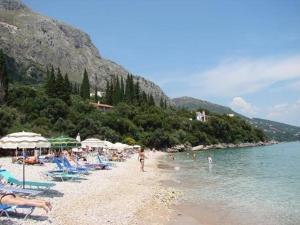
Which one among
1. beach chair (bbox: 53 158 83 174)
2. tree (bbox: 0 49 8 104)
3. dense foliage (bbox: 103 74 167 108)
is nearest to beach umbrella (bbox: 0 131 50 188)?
beach chair (bbox: 53 158 83 174)

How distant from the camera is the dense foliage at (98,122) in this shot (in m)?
64.1

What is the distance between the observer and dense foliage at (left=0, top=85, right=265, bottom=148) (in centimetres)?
6406

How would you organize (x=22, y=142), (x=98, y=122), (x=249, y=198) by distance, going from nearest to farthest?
(x=22, y=142), (x=249, y=198), (x=98, y=122)

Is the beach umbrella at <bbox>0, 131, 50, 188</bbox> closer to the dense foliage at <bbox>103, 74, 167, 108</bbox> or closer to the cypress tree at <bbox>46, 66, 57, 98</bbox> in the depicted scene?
the cypress tree at <bbox>46, 66, 57, 98</bbox>

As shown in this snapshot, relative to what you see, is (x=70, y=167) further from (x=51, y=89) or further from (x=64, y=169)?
(x=51, y=89)

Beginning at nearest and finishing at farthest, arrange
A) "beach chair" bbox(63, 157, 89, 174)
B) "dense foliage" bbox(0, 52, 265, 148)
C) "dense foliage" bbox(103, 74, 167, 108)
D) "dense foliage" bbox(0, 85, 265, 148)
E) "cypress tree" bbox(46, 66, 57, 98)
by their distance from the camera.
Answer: "beach chair" bbox(63, 157, 89, 174) < "dense foliage" bbox(0, 85, 265, 148) < "dense foliage" bbox(0, 52, 265, 148) < "cypress tree" bbox(46, 66, 57, 98) < "dense foliage" bbox(103, 74, 167, 108)

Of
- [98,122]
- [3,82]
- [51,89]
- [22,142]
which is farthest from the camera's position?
[51,89]

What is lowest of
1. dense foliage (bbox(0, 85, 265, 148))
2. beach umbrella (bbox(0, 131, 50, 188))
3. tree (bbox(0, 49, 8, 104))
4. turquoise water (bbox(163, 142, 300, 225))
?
turquoise water (bbox(163, 142, 300, 225))

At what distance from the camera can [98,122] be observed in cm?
7269

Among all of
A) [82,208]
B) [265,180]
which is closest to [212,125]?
[265,180]

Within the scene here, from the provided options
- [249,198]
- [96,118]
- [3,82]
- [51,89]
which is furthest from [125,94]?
[249,198]

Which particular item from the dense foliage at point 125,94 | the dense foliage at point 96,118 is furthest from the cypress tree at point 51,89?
the dense foliage at point 125,94

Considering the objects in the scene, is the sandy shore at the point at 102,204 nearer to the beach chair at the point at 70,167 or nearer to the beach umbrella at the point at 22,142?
the beach chair at the point at 70,167

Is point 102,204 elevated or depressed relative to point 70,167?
depressed
